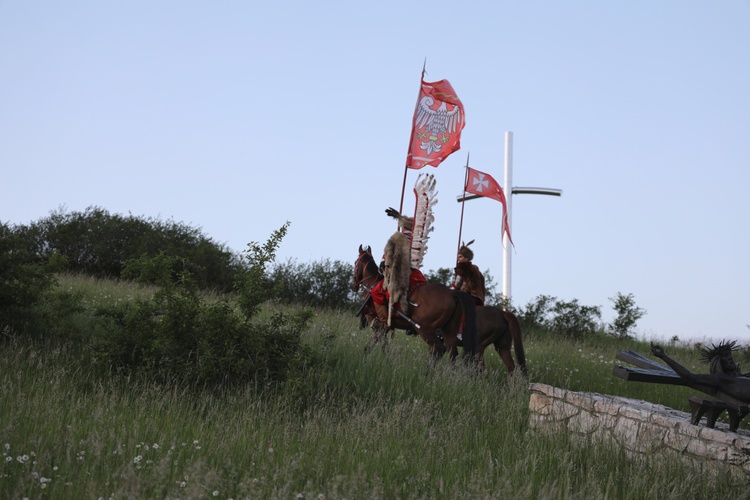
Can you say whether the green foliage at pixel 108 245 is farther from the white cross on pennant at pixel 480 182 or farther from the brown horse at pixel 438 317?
the brown horse at pixel 438 317

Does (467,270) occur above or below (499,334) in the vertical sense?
above

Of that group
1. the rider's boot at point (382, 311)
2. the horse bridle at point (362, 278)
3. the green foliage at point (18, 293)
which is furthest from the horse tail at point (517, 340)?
the green foliage at point (18, 293)

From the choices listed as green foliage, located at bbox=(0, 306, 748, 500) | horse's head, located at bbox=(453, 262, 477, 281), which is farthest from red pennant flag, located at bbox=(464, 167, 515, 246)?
green foliage, located at bbox=(0, 306, 748, 500)

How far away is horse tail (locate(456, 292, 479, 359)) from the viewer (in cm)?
1235

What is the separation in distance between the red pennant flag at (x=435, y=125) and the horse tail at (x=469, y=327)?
4.50 meters

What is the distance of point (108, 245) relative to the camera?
25.8 m

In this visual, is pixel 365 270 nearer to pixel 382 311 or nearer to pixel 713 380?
pixel 382 311

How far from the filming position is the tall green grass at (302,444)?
5.41 metres

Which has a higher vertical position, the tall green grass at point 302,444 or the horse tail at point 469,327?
the horse tail at point 469,327

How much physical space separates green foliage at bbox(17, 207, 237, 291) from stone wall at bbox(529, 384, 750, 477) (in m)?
17.2

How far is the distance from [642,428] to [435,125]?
9872mm

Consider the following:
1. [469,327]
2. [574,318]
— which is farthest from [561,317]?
[469,327]

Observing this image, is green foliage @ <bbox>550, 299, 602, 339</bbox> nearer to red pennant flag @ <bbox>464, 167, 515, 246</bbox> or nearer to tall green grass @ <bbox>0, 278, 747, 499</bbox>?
red pennant flag @ <bbox>464, 167, 515, 246</bbox>

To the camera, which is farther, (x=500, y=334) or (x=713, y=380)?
(x=500, y=334)
